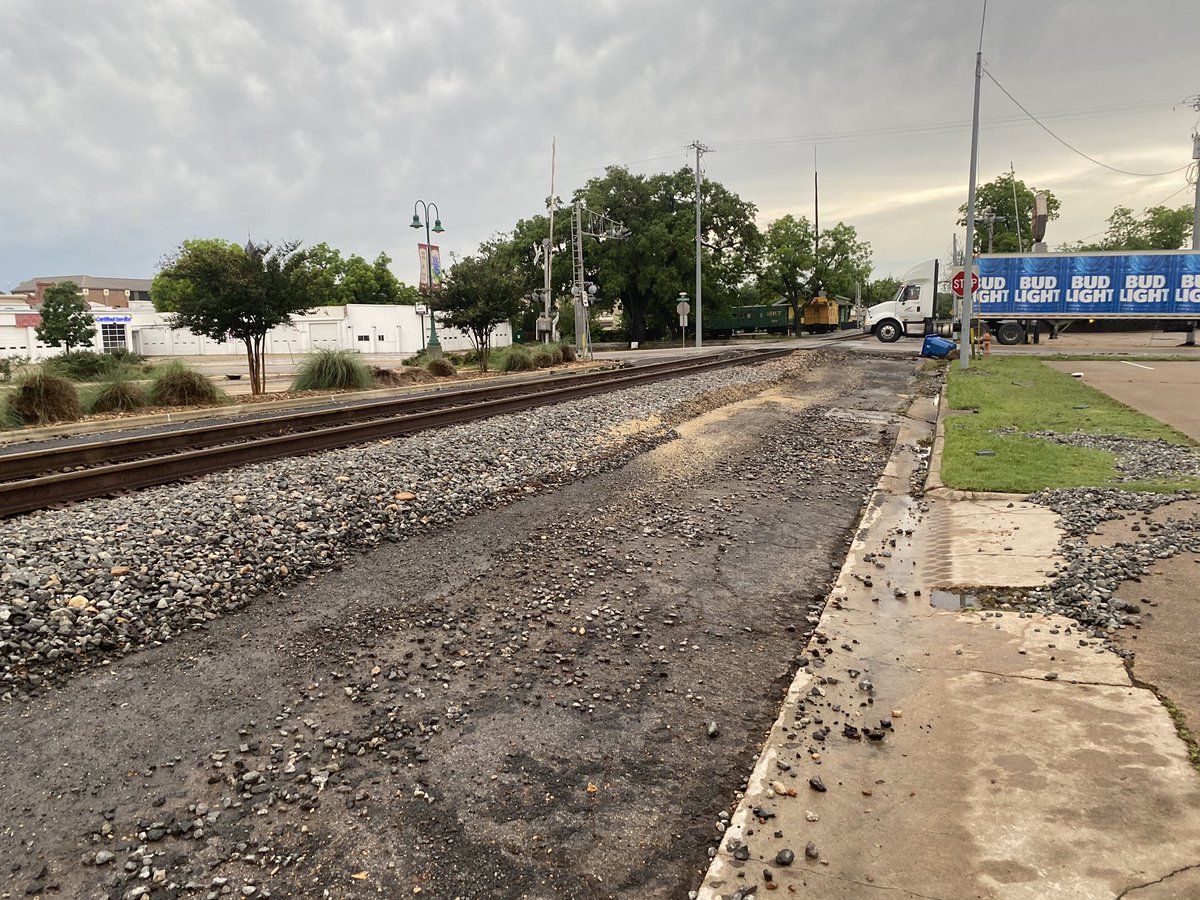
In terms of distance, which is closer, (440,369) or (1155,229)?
(440,369)

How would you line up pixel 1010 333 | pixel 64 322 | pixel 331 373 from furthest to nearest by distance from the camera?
pixel 64 322, pixel 1010 333, pixel 331 373

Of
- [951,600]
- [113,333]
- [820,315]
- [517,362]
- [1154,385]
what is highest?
[820,315]

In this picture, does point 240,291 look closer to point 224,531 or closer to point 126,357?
point 224,531

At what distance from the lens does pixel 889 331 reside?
41.4 metres

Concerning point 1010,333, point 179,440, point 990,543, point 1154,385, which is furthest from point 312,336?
point 990,543

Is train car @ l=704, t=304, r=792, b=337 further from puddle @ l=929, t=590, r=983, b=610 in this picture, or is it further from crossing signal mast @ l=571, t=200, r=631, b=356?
puddle @ l=929, t=590, r=983, b=610

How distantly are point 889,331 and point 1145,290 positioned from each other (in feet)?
39.1

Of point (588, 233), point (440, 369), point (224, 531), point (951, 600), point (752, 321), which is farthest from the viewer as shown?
point (752, 321)

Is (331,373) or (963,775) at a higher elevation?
(331,373)

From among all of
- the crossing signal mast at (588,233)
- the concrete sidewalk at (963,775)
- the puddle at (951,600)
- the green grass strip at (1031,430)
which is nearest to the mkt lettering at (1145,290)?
the green grass strip at (1031,430)

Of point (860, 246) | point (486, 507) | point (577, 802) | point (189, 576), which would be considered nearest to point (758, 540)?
point (486, 507)

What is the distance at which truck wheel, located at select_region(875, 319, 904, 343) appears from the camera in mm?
41281

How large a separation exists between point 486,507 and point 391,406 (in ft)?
26.2

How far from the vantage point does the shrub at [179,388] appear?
54.5 ft
